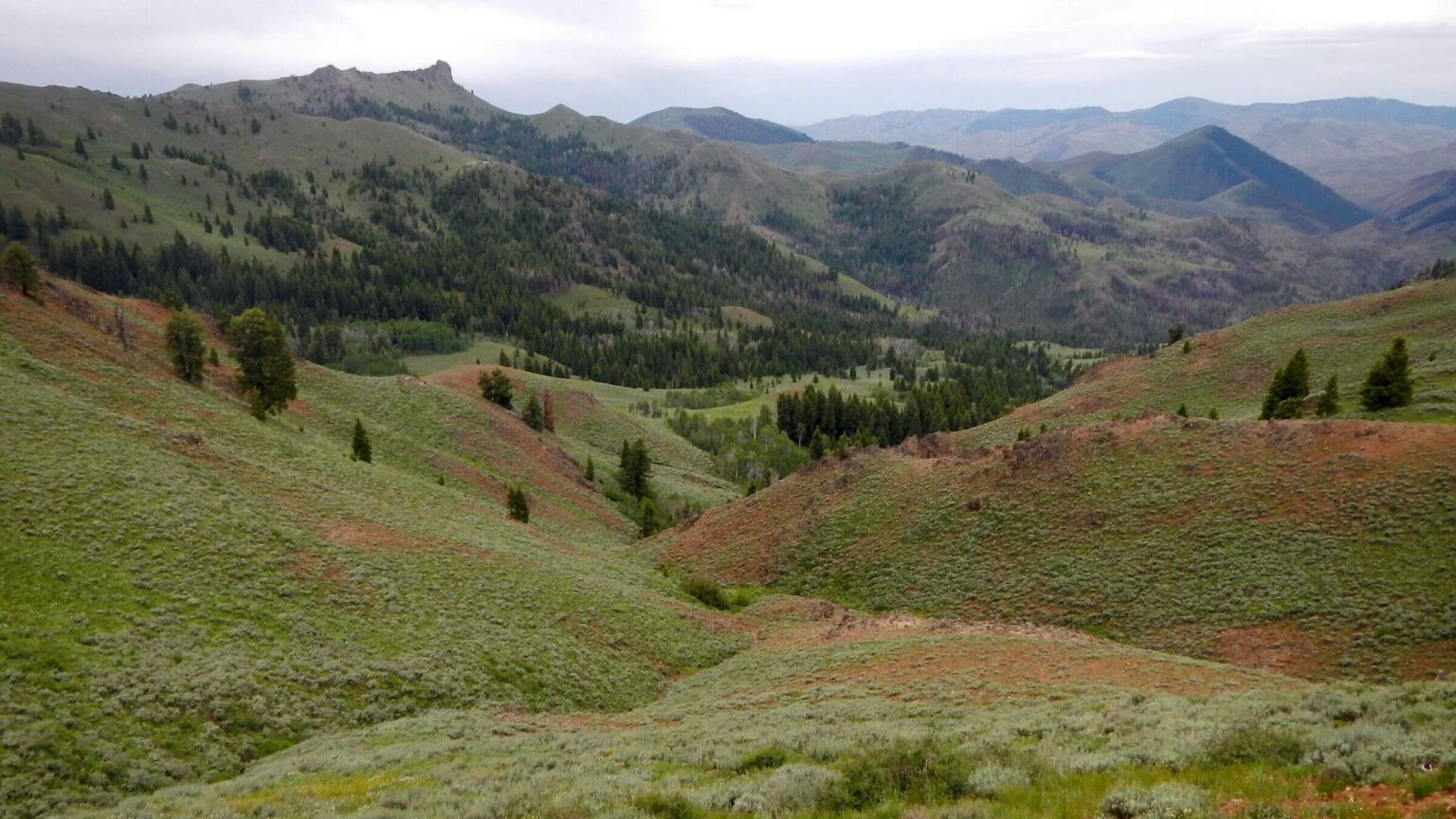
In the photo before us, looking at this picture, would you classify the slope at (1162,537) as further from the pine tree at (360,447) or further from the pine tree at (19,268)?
the pine tree at (19,268)

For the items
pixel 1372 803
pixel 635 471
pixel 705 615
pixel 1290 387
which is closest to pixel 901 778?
pixel 1372 803

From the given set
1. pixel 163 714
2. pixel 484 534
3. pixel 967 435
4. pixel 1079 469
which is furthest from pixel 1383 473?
pixel 163 714

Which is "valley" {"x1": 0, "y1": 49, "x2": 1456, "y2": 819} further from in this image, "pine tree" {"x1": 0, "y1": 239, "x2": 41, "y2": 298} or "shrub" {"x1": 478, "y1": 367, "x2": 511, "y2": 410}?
"shrub" {"x1": 478, "y1": 367, "x2": 511, "y2": 410}

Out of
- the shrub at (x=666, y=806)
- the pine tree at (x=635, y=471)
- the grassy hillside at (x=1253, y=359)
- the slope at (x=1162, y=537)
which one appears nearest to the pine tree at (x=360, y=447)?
the slope at (x=1162, y=537)

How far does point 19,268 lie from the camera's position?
53.2m

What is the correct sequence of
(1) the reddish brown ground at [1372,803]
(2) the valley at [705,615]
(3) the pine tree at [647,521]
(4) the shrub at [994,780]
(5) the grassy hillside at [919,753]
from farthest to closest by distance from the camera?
(3) the pine tree at [647,521], (2) the valley at [705,615], (4) the shrub at [994,780], (5) the grassy hillside at [919,753], (1) the reddish brown ground at [1372,803]

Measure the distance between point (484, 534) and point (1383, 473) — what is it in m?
52.7

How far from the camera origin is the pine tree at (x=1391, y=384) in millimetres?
52094

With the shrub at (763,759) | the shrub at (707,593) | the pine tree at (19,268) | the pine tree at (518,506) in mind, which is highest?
the pine tree at (19,268)

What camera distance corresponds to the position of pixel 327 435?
65438mm

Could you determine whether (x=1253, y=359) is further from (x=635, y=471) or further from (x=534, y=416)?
(x=534, y=416)

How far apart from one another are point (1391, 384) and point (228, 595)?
74.1 m

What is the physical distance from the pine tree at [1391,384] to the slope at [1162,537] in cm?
155

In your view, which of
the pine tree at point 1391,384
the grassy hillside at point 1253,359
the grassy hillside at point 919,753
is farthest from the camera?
the grassy hillside at point 1253,359
